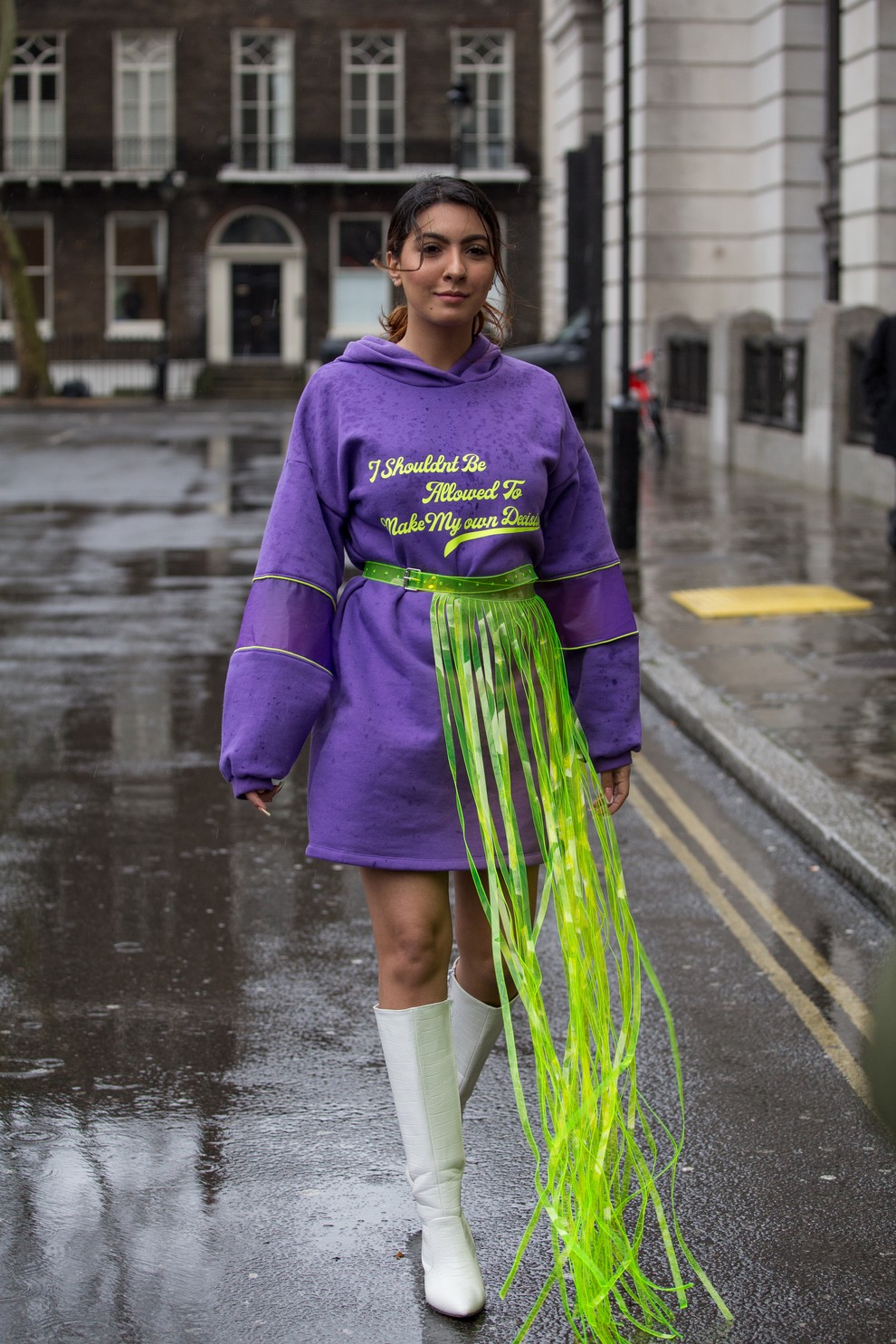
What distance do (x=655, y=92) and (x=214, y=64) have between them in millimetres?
25443

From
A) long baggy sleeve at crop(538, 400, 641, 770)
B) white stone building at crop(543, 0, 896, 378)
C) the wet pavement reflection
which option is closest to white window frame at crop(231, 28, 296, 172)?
white stone building at crop(543, 0, 896, 378)

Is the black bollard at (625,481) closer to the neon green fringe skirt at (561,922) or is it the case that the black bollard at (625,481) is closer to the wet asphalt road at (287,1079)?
the wet asphalt road at (287,1079)

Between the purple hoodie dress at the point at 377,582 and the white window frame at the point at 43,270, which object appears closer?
the purple hoodie dress at the point at 377,582

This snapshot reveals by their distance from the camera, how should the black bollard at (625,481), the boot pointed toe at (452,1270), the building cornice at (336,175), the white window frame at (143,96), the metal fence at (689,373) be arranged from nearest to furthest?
the boot pointed toe at (452,1270)
the black bollard at (625,481)
the metal fence at (689,373)
the building cornice at (336,175)
the white window frame at (143,96)

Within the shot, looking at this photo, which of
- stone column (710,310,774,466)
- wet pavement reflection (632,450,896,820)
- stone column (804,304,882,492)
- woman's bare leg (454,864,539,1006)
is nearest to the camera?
woman's bare leg (454,864,539,1006)

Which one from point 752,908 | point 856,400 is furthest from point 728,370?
point 752,908

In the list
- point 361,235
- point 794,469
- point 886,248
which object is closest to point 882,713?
point 794,469

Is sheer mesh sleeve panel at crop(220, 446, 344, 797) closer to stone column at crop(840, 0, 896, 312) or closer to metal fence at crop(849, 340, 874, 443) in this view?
metal fence at crop(849, 340, 874, 443)

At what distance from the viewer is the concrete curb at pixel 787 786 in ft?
19.9

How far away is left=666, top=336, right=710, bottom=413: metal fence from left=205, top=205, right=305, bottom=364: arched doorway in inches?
942

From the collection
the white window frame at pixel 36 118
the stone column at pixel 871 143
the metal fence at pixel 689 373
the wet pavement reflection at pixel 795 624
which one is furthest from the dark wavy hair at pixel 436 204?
the white window frame at pixel 36 118

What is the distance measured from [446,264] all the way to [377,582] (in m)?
0.59

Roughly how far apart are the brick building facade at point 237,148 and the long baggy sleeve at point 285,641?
45032 millimetres

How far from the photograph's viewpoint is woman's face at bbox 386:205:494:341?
336 cm
